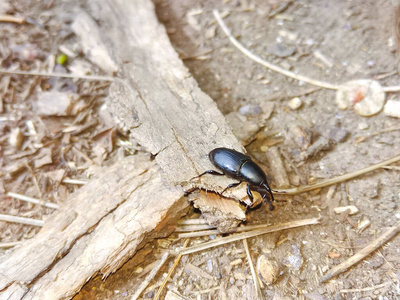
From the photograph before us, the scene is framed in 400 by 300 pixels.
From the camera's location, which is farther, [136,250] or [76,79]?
[76,79]

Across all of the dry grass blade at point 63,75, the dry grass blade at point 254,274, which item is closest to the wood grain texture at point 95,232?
the dry grass blade at point 254,274

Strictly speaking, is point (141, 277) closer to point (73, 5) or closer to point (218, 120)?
point (218, 120)

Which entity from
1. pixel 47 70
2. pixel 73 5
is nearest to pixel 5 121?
pixel 47 70

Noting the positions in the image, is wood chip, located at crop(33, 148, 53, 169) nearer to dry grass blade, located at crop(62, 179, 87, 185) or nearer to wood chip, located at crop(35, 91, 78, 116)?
dry grass blade, located at crop(62, 179, 87, 185)

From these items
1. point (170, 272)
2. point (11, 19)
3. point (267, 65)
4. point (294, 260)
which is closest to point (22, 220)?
point (170, 272)

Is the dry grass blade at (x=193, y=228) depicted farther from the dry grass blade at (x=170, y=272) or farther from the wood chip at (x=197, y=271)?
Result: the wood chip at (x=197, y=271)

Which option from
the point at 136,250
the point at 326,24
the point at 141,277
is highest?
the point at 326,24

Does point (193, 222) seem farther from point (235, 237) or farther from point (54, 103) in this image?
point (54, 103)
